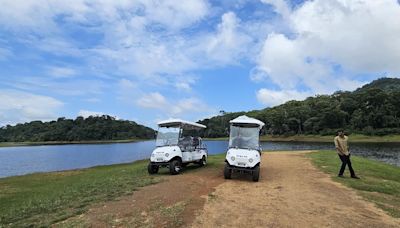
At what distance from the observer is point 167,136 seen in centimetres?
2080

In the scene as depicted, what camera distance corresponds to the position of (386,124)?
360ft

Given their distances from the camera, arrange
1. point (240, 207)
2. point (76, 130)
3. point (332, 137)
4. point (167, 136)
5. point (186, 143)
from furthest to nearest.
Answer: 1. point (76, 130)
2. point (332, 137)
3. point (186, 143)
4. point (167, 136)
5. point (240, 207)

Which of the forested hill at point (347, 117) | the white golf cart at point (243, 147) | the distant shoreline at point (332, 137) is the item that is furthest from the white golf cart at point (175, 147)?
the distant shoreline at point (332, 137)

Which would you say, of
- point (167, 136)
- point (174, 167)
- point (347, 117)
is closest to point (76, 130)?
point (347, 117)

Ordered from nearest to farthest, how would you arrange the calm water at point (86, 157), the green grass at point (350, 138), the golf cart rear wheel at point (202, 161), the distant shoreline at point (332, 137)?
the golf cart rear wheel at point (202, 161) → the calm water at point (86, 157) → the distant shoreline at point (332, 137) → the green grass at point (350, 138)

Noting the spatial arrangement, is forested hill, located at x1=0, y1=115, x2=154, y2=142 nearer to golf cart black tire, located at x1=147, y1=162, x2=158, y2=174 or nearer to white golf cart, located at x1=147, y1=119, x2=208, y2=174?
white golf cart, located at x1=147, y1=119, x2=208, y2=174

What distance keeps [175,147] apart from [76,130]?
492 ft

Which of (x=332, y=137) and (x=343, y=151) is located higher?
(x=332, y=137)

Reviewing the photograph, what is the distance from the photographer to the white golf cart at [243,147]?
17297 millimetres

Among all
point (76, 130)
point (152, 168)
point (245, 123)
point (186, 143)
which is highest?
point (76, 130)

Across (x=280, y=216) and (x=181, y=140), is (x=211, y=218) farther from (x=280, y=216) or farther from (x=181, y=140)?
(x=181, y=140)

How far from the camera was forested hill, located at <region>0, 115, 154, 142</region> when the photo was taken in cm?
15625

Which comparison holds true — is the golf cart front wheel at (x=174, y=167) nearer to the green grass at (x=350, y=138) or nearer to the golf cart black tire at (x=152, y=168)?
the golf cart black tire at (x=152, y=168)

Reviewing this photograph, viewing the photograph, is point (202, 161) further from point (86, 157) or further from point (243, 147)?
point (86, 157)
